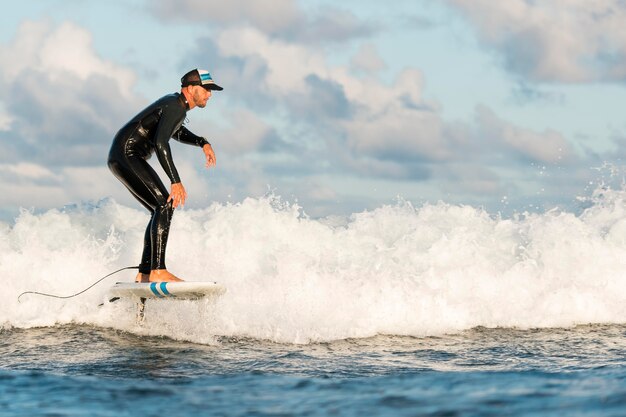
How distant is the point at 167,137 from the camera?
9.23 metres

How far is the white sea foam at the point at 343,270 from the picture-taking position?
34.4 ft

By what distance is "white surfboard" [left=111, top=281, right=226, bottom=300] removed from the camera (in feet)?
30.4

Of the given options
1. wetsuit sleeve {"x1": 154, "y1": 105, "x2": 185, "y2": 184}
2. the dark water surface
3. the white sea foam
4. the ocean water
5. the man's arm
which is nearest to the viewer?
the dark water surface

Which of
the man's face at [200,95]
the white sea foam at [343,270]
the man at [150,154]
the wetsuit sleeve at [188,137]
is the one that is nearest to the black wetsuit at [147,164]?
the man at [150,154]

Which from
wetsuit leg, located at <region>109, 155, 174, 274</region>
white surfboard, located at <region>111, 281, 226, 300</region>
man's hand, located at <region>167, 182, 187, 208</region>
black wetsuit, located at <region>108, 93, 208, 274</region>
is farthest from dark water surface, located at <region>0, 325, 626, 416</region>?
man's hand, located at <region>167, 182, 187, 208</region>

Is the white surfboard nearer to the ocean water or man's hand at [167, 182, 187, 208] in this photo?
the ocean water

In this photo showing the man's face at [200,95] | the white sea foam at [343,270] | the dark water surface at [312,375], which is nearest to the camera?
the dark water surface at [312,375]

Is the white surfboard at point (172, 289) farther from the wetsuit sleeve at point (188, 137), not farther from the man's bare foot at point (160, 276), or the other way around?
the wetsuit sleeve at point (188, 137)

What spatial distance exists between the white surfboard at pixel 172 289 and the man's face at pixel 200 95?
7.08 feet

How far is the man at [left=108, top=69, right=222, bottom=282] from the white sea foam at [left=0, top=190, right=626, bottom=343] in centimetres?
89

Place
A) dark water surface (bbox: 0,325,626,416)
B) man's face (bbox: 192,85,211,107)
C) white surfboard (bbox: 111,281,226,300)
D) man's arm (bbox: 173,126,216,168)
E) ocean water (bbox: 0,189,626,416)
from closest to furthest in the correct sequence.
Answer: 1. dark water surface (bbox: 0,325,626,416)
2. ocean water (bbox: 0,189,626,416)
3. white surfboard (bbox: 111,281,226,300)
4. man's face (bbox: 192,85,211,107)
5. man's arm (bbox: 173,126,216,168)

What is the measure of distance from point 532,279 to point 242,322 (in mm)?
5046

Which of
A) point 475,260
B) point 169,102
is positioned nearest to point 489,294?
point 475,260

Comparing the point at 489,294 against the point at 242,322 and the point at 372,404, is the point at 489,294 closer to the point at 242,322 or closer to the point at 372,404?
the point at 242,322
